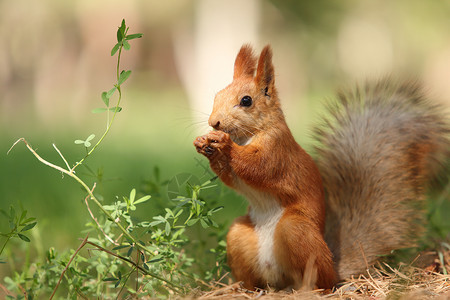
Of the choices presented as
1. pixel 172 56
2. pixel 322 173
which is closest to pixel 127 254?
pixel 322 173

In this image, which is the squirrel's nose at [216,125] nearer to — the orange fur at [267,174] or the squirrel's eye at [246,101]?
the orange fur at [267,174]

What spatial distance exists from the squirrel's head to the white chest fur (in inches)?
7.2

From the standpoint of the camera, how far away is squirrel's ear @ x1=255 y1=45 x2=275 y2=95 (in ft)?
5.45

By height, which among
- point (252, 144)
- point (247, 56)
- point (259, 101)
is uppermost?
point (247, 56)

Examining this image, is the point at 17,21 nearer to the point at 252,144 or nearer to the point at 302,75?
the point at 302,75

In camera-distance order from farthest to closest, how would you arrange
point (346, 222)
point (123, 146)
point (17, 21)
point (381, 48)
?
point (381, 48) < point (17, 21) < point (123, 146) < point (346, 222)

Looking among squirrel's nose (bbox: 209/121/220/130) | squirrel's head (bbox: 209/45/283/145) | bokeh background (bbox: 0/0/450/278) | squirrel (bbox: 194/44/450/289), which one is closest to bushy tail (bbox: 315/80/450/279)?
squirrel (bbox: 194/44/450/289)

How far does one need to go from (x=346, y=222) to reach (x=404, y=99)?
571 mm

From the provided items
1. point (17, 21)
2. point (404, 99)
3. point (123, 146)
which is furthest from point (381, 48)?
point (404, 99)

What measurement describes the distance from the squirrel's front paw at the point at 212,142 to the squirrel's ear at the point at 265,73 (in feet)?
0.83

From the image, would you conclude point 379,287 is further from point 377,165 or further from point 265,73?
point 265,73

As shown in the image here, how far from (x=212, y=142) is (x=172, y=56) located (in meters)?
15.1

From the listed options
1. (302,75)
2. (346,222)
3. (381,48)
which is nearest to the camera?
(346,222)

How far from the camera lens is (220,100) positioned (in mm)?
1634
